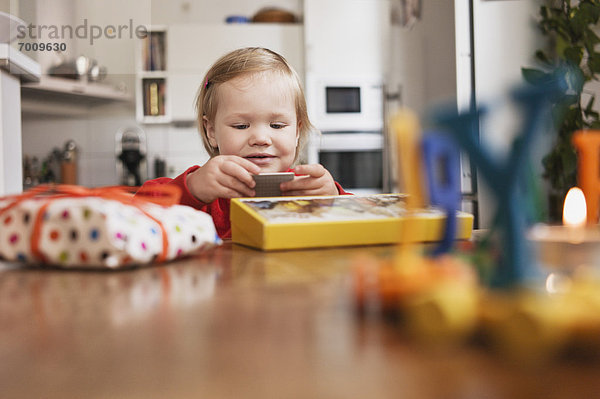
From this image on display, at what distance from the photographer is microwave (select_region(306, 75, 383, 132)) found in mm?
3846

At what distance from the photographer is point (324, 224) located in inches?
22.1

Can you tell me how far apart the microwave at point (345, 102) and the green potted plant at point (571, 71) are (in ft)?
4.15

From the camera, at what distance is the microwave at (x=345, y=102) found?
385 cm

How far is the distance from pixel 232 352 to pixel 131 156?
3953mm

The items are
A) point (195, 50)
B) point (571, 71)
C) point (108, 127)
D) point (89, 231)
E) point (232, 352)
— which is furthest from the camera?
point (108, 127)

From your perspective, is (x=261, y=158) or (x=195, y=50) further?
(x=195, y=50)

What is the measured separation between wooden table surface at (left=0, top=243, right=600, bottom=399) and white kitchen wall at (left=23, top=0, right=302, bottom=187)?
4041 millimetres

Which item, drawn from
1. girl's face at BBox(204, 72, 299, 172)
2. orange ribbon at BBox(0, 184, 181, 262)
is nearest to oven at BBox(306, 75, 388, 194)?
girl's face at BBox(204, 72, 299, 172)

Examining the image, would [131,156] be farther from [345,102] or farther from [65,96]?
[345,102]

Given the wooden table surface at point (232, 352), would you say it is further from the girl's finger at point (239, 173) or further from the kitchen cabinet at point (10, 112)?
the kitchen cabinet at point (10, 112)

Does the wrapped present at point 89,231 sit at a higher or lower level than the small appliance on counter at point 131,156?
lower

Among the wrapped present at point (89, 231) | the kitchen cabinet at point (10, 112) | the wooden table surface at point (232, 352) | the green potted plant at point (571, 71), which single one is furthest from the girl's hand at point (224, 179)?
the green potted plant at point (571, 71)
